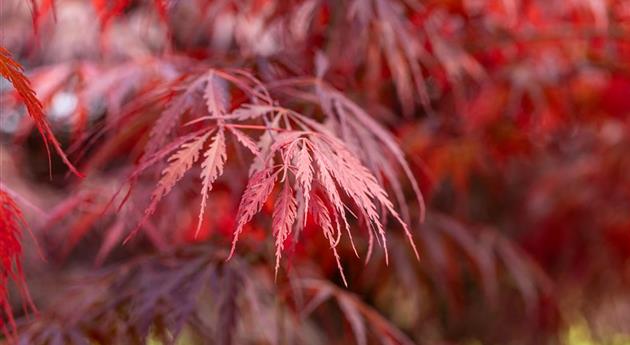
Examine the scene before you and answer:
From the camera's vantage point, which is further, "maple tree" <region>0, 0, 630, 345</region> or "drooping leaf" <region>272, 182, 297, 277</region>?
"maple tree" <region>0, 0, 630, 345</region>

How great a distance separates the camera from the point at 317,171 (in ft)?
2.78

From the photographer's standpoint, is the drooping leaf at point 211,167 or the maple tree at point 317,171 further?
the maple tree at point 317,171

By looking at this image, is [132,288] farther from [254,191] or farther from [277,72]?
[254,191]

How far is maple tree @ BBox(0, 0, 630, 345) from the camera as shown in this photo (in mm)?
861

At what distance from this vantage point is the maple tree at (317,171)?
33.9 inches

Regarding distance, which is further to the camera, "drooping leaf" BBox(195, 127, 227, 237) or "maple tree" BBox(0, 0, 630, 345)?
"maple tree" BBox(0, 0, 630, 345)

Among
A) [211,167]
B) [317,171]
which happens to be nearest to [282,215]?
[211,167]

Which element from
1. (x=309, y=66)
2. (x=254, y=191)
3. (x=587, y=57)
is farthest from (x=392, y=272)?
(x=254, y=191)

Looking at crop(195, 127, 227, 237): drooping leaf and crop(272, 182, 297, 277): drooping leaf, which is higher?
crop(195, 127, 227, 237): drooping leaf

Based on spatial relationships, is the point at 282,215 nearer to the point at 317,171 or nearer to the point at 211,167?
the point at 211,167

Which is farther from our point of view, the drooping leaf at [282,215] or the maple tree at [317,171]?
the maple tree at [317,171]

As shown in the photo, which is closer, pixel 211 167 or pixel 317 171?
pixel 211 167

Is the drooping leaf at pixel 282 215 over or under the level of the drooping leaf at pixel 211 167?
under

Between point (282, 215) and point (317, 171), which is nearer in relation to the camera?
point (282, 215)
